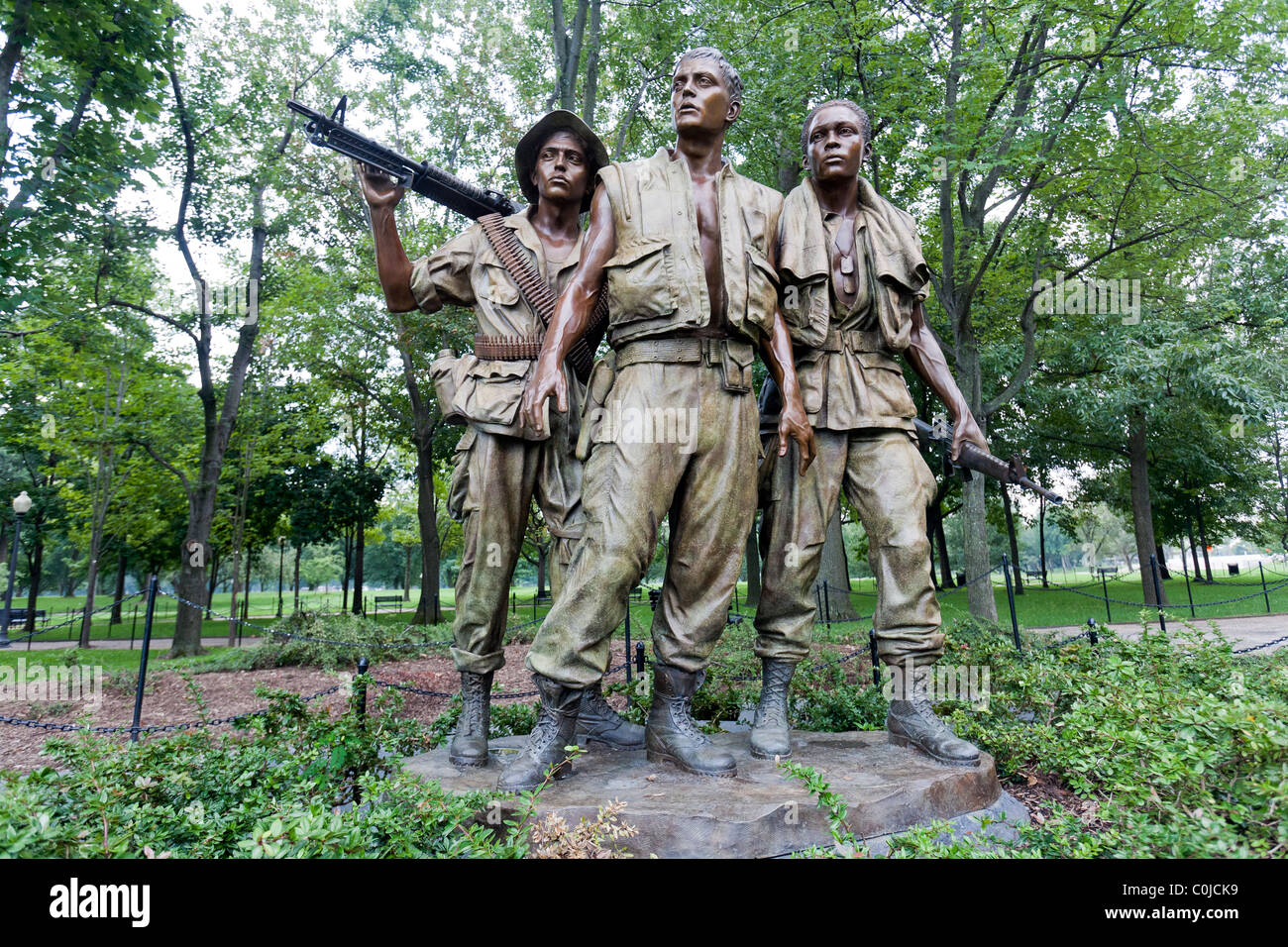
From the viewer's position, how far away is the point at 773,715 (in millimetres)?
3768

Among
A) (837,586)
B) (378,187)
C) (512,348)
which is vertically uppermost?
(378,187)

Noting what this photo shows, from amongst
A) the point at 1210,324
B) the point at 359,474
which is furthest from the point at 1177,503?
the point at 359,474

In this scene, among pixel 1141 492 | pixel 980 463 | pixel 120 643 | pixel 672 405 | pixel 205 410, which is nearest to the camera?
pixel 672 405

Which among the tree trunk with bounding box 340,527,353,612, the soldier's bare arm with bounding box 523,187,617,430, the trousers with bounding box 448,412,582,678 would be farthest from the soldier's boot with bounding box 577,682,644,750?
the tree trunk with bounding box 340,527,353,612

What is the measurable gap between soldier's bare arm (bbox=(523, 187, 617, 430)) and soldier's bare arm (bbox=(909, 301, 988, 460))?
165 cm

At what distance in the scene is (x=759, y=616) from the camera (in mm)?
3930

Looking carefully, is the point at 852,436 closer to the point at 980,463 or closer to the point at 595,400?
the point at 595,400

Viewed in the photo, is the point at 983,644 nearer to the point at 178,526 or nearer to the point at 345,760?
the point at 345,760

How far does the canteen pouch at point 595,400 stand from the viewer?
3605mm

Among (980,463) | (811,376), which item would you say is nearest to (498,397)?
(811,376)

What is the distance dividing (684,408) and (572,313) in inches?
25.2

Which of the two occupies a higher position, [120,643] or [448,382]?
[448,382]

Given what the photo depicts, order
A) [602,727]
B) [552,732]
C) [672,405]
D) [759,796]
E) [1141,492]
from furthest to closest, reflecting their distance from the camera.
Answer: [1141,492] → [602,727] → [672,405] → [552,732] → [759,796]
